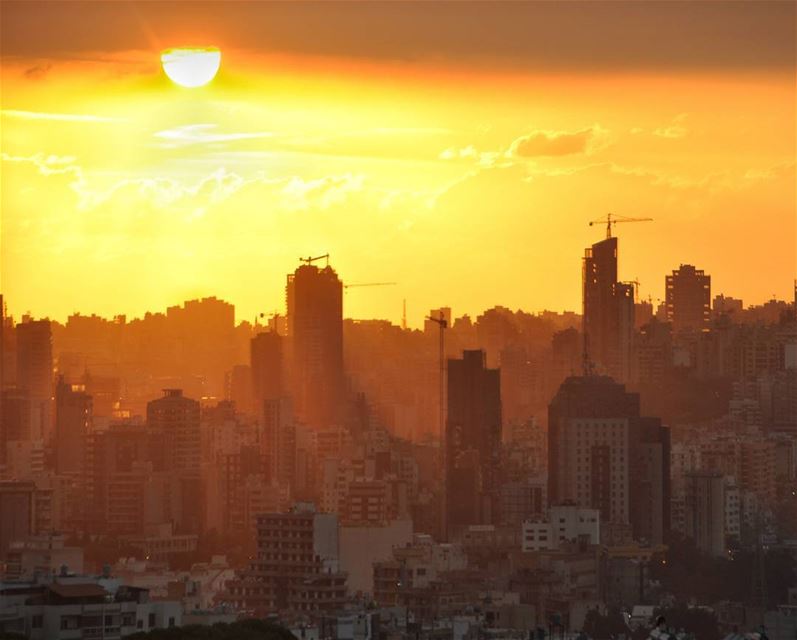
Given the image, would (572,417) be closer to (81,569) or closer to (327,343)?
(327,343)

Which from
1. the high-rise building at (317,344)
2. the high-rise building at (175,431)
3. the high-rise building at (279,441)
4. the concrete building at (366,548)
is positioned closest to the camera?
the concrete building at (366,548)

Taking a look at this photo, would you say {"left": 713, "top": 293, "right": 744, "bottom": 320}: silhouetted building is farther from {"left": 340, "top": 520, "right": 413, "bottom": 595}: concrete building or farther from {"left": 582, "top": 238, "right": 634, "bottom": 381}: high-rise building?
{"left": 340, "top": 520, "right": 413, "bottom": 595}: concrete building

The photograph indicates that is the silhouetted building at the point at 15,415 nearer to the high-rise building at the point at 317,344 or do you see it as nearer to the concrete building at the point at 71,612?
the high-rise building at the point at 317,344

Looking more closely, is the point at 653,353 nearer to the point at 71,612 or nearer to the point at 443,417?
the point at 443,417

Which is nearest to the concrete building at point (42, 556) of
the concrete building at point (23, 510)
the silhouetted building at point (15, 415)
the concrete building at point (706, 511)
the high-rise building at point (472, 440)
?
the concrete building at point (23, 510)

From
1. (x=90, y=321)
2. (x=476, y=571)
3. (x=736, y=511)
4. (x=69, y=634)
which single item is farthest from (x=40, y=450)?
(x=69, y=634)
